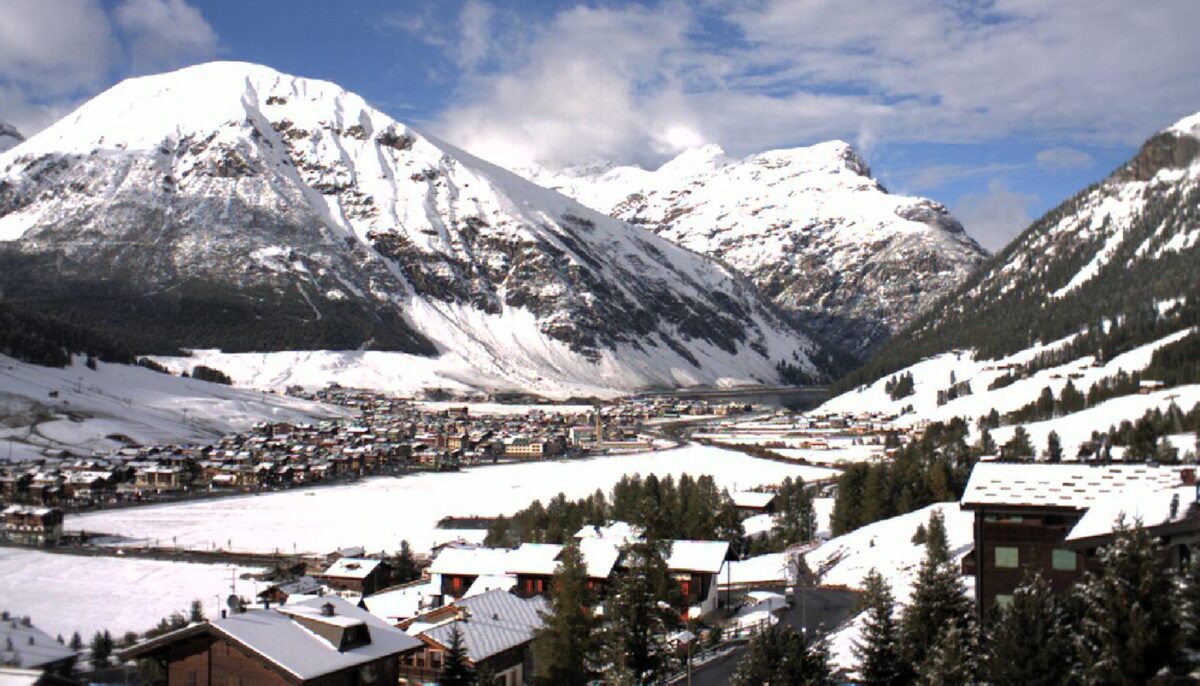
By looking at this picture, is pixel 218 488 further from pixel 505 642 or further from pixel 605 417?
pixel 605 417

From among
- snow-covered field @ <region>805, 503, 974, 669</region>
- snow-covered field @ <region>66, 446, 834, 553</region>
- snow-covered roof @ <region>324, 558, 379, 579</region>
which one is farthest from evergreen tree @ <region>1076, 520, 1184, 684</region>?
snow-covered field @ <region>66, 446, 834, 553</region>

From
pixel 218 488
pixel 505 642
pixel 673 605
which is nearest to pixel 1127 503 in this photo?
pixel 673 605

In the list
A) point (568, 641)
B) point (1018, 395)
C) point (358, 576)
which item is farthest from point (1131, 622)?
point (1018, 395)

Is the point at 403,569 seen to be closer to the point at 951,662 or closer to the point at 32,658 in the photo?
the point at 32,658

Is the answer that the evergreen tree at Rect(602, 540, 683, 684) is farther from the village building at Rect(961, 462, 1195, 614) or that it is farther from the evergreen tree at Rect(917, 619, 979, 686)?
the evergreen tree at Rect(917, 619, 979, 686)

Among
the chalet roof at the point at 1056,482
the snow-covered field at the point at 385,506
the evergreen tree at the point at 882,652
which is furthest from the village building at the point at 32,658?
the snow-covered field at the point at 385,506

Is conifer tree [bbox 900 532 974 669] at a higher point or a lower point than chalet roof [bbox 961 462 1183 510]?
lower

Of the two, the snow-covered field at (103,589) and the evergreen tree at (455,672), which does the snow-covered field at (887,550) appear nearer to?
the evergreen tree at (455,672)
